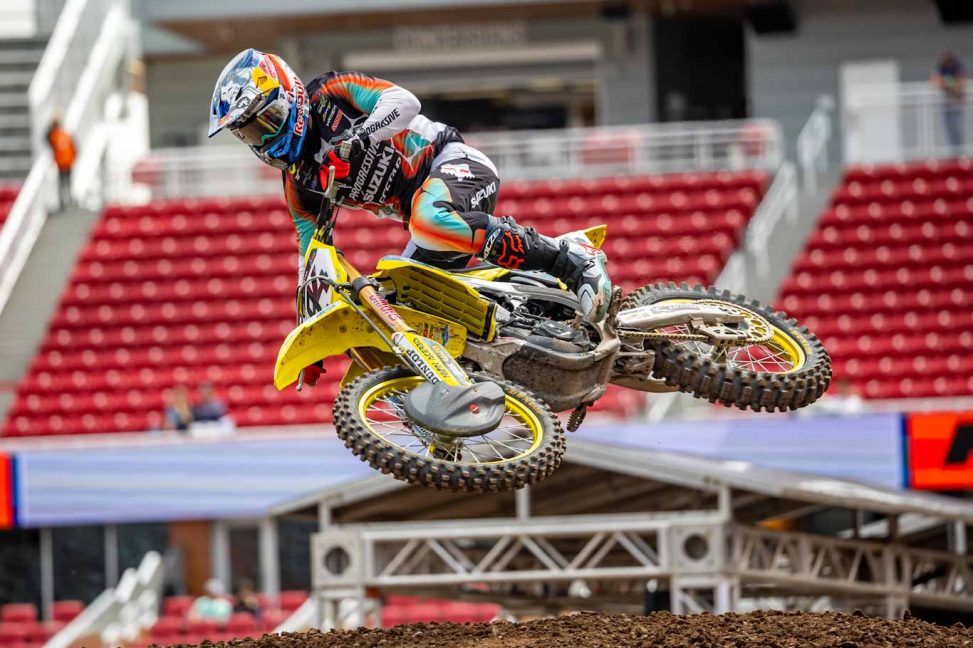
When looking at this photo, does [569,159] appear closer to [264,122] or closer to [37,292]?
[37,292]

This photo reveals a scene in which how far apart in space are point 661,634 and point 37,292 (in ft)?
49.1

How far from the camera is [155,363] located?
20562 mm

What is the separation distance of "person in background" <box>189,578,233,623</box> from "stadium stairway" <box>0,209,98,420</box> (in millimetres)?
Answer: 4074

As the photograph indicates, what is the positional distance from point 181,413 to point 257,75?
34.5ft

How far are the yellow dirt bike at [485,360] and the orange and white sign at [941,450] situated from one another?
25.4 ft

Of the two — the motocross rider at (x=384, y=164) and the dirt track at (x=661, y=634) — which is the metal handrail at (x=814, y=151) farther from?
the motocross rider at (x=384, y=164)

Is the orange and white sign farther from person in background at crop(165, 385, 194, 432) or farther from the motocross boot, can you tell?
the motocross boot

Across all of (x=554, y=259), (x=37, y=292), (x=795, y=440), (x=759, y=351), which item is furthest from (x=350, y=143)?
(x=37, y=292)

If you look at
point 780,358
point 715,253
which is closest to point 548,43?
point 715,253

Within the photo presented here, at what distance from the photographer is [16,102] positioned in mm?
24688

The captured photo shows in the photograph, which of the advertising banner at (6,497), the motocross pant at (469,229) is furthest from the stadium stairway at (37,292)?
the motocross pant at (469,229)

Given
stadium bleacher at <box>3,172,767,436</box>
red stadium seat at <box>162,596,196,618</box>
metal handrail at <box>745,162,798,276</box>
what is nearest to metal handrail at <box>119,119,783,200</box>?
stadium bleacher at <box>3,172,767,436</box>

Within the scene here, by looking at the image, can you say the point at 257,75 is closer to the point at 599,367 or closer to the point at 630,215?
the point at 599,367

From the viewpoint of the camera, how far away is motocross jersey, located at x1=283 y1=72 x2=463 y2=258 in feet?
27.3
